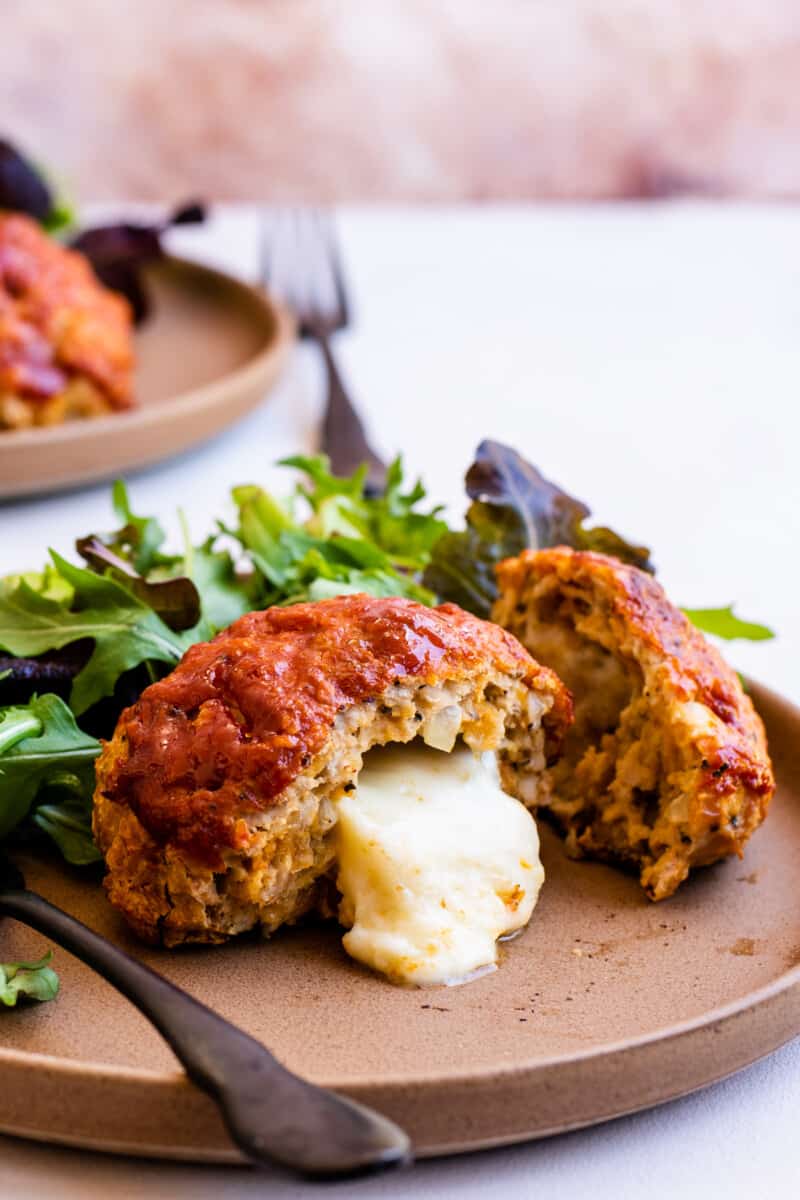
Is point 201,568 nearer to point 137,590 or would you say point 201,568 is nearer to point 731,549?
point 137,590

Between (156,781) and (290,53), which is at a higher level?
(156,781)

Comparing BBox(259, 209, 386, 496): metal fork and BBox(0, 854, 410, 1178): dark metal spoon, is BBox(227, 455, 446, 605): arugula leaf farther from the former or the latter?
BBox(259, 209, 386, 496): metal fork

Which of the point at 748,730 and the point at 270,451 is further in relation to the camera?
the point at 270,451

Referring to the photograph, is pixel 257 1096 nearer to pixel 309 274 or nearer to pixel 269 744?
pixel 269 744

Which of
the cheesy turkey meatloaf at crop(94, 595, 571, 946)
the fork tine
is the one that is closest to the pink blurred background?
the fork tine

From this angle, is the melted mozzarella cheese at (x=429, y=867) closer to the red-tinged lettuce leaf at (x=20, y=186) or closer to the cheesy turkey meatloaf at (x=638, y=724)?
the cheesy turkey meatloaf at (x=638, y=724)

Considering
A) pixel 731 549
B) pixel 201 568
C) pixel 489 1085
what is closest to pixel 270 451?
pixel 731 549
